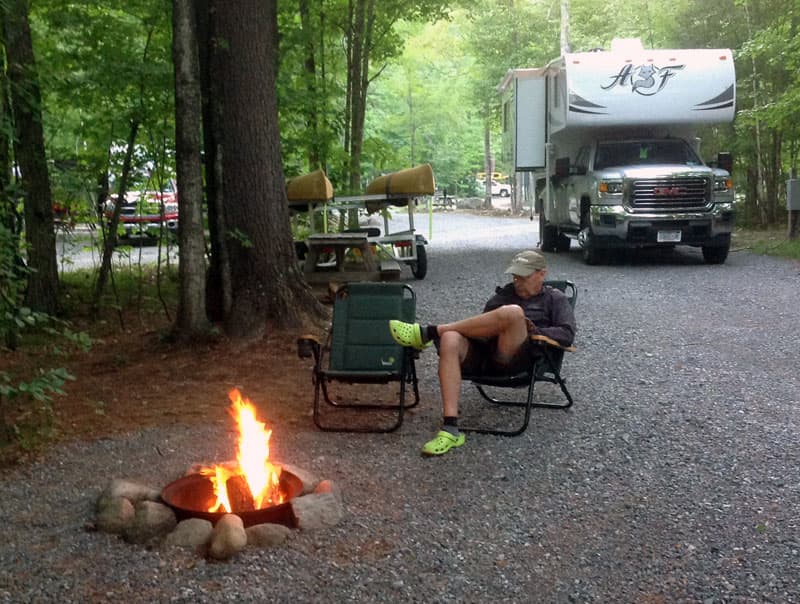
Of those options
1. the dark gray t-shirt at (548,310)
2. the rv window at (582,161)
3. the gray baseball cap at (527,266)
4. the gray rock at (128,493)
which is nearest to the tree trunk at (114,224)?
the dark gray t-shirt at (548,310)

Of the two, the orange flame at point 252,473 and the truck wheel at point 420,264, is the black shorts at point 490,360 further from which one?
the truck wheel at point 420,264

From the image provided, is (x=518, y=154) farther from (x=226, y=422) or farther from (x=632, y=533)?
(x=632, y=533)

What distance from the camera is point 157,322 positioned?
9.57 metres

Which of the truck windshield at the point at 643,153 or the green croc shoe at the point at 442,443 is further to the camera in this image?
the truck windshield at the point at 643,153

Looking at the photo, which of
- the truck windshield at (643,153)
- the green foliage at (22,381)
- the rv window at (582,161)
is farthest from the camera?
the rv window at (582,161)

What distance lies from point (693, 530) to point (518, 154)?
12777 millimetres

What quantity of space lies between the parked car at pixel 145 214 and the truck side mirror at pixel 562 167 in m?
6.27

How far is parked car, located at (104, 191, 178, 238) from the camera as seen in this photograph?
33.3 ft

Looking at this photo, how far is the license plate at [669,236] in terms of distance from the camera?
13.4m

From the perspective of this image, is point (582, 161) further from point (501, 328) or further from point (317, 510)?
point (317, 510)

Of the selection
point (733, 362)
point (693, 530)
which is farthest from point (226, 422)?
point (733, 362)

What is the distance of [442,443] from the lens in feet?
16.2

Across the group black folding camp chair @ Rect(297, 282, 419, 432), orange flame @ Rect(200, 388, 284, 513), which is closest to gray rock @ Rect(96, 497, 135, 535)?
orange flame @ Rect(200, 388, 284, 513)

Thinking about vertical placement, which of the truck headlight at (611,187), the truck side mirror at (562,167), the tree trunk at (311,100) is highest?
the tree trunk at (311,100)
